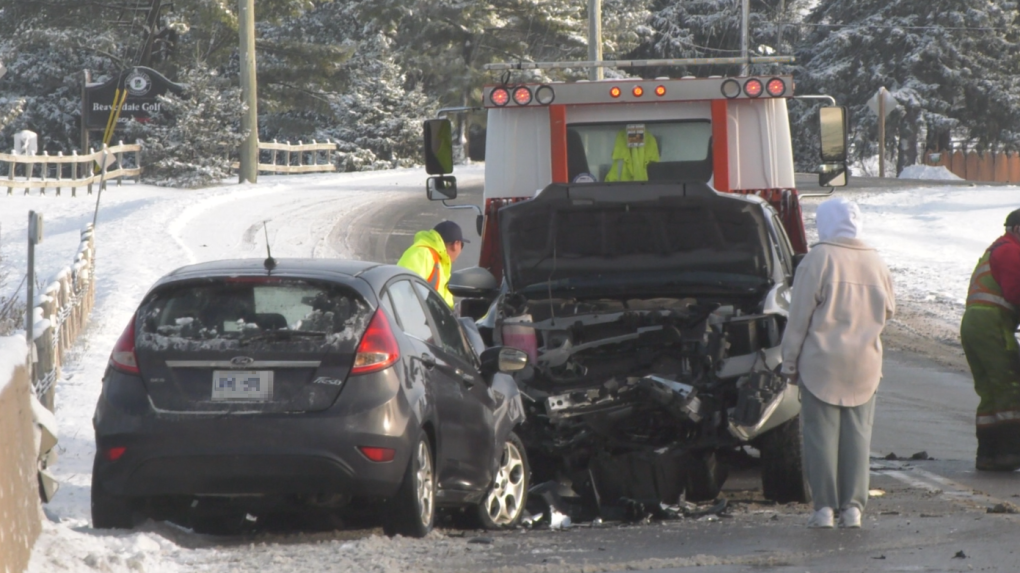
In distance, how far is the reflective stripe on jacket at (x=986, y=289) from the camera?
31.3 ft

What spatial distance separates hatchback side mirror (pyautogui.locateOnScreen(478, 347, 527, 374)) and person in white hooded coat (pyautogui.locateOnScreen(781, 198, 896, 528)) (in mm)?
1358

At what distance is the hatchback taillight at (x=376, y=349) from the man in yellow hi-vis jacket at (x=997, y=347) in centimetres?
449

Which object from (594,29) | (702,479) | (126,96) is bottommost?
(702,479)

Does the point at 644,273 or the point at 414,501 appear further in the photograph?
the point at 644,273

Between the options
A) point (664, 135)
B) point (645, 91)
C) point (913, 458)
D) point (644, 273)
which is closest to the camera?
point (644, 273)

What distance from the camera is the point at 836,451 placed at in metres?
7.21

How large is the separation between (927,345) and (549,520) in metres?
8.75

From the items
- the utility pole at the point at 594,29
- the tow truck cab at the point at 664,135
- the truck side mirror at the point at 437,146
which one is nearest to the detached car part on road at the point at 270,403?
the tow truck cab at the point at 664,135

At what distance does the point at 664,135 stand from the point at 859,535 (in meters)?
5.48

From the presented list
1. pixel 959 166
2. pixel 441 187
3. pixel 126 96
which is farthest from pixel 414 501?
pixel 959 166

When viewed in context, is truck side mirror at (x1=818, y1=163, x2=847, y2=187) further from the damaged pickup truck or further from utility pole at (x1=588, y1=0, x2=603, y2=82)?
utility pole at (x1=588, y1=0, x2=603, y2=82)

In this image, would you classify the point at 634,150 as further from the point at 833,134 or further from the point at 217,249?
the point at 217,249

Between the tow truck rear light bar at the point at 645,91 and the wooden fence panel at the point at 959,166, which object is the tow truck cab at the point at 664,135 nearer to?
the tow truck rear light bar at the point at 645,91

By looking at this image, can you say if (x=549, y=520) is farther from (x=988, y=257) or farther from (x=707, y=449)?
(x=988, y=257)
